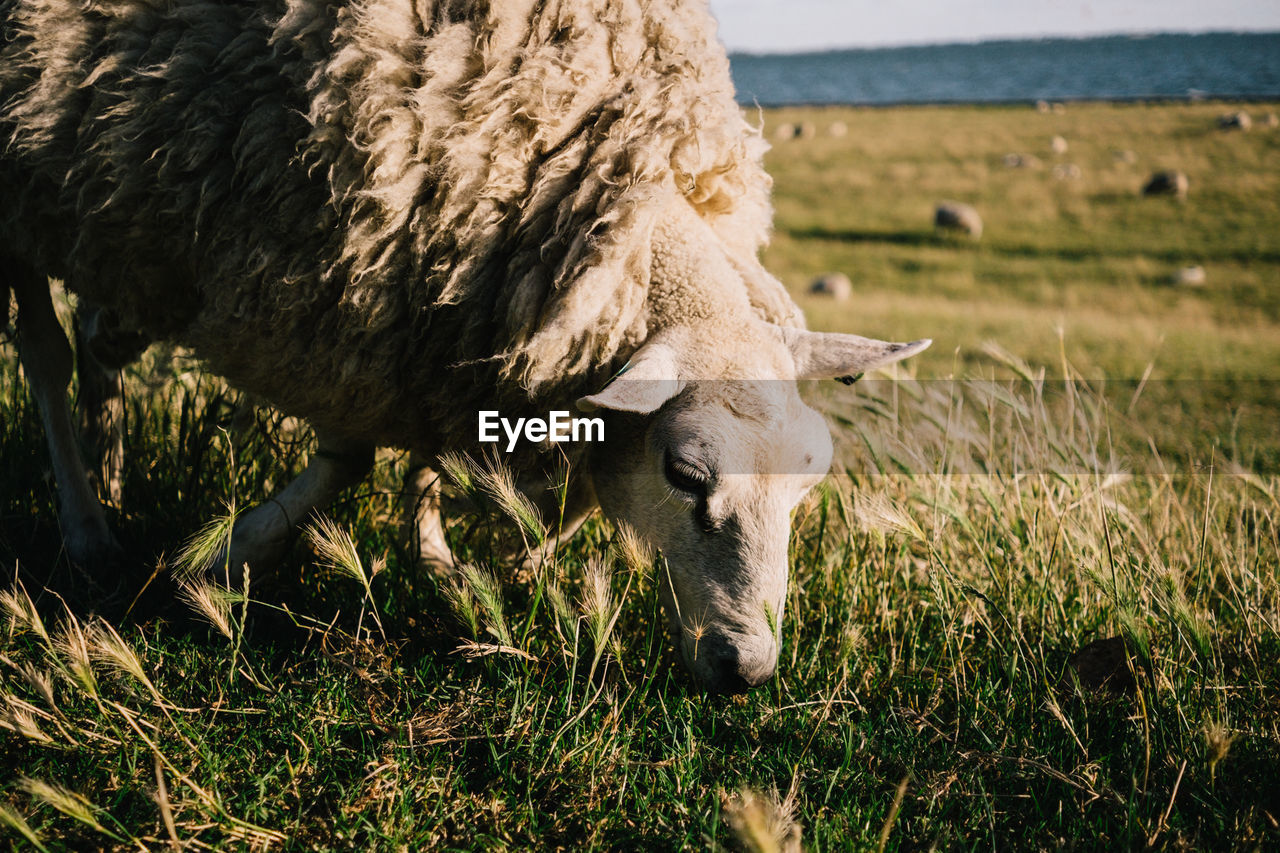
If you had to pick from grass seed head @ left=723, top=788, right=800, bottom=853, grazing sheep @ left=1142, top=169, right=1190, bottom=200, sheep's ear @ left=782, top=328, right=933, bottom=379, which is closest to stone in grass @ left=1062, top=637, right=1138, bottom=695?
sheep's ear @ left=782, top=328, right=933, bottom=379

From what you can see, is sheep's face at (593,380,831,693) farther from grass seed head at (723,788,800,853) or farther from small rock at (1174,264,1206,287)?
small rock at (1174,264,1206,287)

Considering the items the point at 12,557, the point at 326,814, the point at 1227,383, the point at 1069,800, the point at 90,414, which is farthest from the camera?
the point at 1227,383

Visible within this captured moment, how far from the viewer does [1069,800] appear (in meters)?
2.61

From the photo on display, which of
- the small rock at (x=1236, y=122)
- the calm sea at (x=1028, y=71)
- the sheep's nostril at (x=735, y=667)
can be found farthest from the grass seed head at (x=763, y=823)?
the small rock at (x=1236, y=122)

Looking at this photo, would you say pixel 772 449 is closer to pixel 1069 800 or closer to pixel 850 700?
pixel 850 700

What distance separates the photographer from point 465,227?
2.89m

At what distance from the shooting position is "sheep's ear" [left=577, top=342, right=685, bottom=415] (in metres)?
2.46

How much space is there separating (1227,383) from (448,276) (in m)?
14.3

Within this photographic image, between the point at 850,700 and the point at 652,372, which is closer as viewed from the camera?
the point at 652,372

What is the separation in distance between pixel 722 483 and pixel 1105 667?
1.61 meters

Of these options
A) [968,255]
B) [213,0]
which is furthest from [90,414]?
[968,255]

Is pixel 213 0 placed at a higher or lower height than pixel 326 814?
higher

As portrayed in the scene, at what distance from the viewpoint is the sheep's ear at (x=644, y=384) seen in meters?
2.46

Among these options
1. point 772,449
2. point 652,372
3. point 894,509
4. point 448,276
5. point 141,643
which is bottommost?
point 141,643
